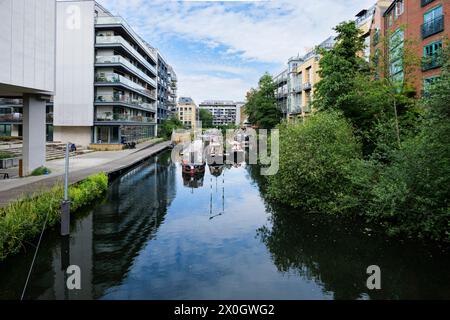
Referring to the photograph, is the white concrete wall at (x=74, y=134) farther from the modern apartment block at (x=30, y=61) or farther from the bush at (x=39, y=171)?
the bush at (x=39, y=171)

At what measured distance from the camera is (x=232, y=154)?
4172cm

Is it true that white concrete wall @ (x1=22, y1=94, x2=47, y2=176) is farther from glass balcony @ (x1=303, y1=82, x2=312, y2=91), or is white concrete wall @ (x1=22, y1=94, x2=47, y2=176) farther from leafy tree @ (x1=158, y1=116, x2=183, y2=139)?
leafy tree @ (x1=158, y1=116, x2=183, y2=139)

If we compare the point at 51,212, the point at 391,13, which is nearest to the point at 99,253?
the point at 51,212

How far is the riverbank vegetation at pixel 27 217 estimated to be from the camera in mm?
10297

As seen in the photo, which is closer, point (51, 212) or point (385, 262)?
point (385, 262)

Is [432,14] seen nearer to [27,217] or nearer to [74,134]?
[27,217]

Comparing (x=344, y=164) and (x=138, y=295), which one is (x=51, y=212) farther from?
(x=344, y=164)

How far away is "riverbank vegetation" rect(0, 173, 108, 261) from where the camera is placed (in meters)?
10.3

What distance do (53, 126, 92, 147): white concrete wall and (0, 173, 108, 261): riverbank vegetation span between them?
95.3 feet

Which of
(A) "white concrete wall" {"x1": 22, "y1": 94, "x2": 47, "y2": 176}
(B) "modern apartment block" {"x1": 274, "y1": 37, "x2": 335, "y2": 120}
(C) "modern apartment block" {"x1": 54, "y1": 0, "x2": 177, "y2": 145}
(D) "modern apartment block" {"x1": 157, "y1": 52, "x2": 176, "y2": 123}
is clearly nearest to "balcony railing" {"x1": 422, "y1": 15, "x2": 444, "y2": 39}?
(B) "modern apartment block" {"x1": 274, "y1": 37, "x2": 335, "y2": 120}

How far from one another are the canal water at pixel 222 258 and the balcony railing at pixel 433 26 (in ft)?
51.4
